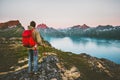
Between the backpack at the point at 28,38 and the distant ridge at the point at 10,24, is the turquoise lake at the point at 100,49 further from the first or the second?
the backpack at the point at 28,38

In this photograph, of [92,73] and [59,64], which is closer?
[59,64]

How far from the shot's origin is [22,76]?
34.4ft

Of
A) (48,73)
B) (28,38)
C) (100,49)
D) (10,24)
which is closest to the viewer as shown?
(28,38)

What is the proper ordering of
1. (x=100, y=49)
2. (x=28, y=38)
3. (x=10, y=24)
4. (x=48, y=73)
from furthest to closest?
(x=100, y=49)
(x=10, y=24)
(x=48, y=73)
(x=28, y=38)

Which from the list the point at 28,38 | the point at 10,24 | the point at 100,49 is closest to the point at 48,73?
the point at 28,38

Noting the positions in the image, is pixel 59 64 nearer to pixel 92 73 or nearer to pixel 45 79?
pixel 45 79

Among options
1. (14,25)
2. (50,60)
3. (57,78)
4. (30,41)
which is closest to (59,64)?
(50,60)

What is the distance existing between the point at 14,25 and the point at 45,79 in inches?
2173

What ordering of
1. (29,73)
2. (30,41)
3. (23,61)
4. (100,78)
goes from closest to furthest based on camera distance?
(30,41) < (29,73) < (23,61) < (100,78)

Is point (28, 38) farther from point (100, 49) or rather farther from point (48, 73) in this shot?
point (100, 49)

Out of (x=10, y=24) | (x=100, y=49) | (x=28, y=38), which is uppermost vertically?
(x=10, y=24)

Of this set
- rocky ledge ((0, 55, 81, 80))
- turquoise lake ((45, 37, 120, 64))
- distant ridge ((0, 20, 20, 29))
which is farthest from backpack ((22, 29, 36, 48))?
turquoise lake ((45, 37, 120, 64))

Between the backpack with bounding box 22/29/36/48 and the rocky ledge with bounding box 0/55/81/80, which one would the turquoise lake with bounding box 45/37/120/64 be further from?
the backpack with bounding box 22/29/36/48

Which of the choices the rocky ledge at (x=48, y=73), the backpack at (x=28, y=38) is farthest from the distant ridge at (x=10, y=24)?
the backpack at (x=28, y=38)
